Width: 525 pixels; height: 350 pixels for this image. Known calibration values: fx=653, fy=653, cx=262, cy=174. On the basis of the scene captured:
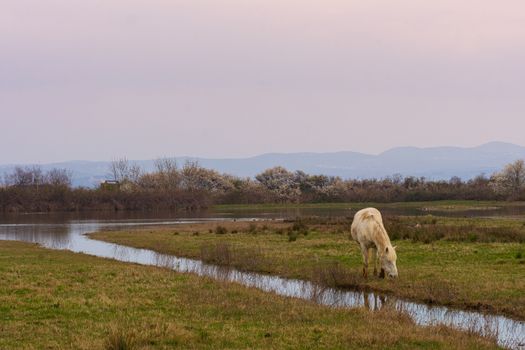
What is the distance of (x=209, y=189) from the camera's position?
139000mm

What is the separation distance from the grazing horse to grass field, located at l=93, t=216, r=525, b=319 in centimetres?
48

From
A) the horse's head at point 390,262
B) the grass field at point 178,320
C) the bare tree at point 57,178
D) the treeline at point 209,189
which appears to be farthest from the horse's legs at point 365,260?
the bare tree at point 57,178

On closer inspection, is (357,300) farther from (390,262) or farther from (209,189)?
(209,189)

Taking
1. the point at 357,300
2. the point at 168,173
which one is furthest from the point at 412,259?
the point at 168,173

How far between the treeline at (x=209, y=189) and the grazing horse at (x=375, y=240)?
9425cm

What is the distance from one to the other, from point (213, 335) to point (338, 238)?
26354 mm

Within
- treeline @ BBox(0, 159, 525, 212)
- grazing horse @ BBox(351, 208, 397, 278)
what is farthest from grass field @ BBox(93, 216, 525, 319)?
treeline @ BBox(0, 159, 525, 212)

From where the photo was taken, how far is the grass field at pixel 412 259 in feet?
63.1

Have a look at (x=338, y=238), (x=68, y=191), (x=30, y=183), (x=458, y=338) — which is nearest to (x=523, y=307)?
(x=458, y=338)

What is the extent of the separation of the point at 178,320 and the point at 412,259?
15.3 meters

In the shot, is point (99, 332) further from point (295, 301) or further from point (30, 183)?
point (30, 183)

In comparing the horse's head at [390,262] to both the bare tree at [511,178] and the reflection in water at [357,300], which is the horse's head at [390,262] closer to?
the reflection in water at [357,300]

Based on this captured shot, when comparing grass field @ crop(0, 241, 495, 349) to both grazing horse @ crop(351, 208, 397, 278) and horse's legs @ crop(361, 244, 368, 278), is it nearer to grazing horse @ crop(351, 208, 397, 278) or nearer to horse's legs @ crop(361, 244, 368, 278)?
horse's legs @ crop(361, 244, 368, 278)

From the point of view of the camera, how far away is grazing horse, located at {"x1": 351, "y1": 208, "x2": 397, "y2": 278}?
22.1 m
